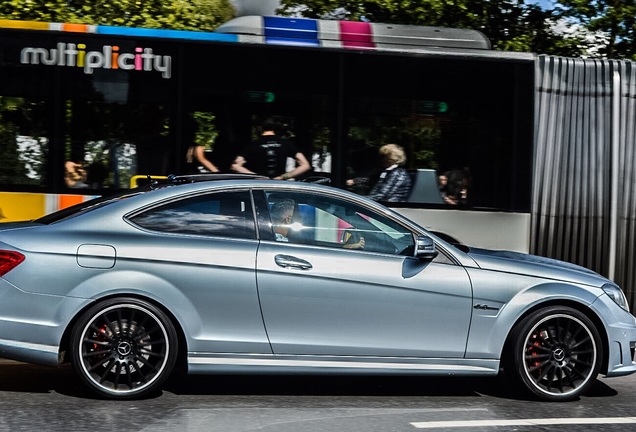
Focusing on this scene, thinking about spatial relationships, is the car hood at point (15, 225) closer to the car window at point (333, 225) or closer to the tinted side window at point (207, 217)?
the tinted side window at point (207, 217)

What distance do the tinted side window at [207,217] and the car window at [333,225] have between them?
0.61 ft

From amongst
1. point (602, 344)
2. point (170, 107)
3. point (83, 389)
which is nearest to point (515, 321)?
point (602, 344)

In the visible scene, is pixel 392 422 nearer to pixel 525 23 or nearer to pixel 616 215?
pixel 616 215

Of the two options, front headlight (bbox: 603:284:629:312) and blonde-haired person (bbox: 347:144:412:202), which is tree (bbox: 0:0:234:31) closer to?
blonde-haired person (bbox: 347:144:412:202)

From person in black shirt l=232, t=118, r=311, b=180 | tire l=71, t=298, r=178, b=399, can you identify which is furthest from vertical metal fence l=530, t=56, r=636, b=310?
tire l=71, t=298, r=178, b=399

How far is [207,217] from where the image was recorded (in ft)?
22.2

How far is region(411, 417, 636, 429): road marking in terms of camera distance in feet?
20.2

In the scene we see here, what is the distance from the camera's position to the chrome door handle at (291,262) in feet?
21.7

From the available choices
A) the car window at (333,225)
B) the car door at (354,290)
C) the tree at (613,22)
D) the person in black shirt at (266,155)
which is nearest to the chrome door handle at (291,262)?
the car door at (354,290)

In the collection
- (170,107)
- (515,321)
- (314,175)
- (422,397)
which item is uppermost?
(170,107)

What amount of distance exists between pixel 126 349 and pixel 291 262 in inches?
46.4

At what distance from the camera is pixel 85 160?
Result: 10.0 meters

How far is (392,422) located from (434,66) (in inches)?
208

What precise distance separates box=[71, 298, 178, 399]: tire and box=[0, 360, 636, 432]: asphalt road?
0.40 feet
